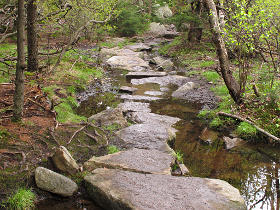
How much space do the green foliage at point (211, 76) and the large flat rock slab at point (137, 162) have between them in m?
8.24

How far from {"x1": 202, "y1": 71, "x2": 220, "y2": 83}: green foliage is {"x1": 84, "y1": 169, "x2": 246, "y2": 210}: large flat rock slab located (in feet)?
30.3

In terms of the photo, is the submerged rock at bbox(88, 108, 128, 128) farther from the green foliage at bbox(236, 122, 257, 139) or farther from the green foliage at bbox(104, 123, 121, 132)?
the green foliage at bbox(236, 122, 257, 139)

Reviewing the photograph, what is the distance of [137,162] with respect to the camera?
5.67 meters

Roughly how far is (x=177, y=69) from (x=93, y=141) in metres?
11.5

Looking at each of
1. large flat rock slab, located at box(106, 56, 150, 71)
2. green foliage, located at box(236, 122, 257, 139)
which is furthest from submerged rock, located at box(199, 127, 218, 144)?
large flat rock slab, located at box(106, 56, 150, 71)

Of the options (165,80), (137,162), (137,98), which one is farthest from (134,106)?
(137,162)

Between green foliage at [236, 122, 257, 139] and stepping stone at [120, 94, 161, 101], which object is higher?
green foliage at [236, 122, 257, 139]

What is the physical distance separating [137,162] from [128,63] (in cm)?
1332

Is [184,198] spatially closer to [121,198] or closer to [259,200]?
[121,198]

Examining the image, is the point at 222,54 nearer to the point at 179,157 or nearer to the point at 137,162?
the point at 179,157

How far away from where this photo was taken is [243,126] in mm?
8203

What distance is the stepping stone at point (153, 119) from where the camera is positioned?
28.4 feet

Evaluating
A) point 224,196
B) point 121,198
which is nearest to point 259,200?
point 224,196

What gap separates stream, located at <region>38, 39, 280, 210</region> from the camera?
17.4 ft
